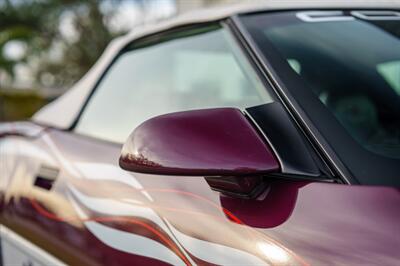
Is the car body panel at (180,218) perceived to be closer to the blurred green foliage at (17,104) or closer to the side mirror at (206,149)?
the side mirror at (206,149)

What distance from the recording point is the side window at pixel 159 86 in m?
1.78

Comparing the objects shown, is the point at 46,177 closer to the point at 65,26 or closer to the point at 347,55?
the point at 347,55

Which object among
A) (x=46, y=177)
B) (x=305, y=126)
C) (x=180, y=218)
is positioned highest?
(x=305, y=126)

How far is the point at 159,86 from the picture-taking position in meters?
1.94

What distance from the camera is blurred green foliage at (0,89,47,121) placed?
1402 centimetres

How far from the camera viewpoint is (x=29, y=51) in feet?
52.1

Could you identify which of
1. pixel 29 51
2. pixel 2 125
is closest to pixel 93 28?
pixel 29 51

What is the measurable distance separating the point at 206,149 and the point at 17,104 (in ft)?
46.0

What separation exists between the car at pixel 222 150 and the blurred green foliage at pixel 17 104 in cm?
1250

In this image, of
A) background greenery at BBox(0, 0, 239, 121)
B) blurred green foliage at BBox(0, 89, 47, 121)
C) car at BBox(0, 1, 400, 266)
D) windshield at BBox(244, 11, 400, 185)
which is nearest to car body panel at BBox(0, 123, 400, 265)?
car at BBox(0, 1, 400, 266)

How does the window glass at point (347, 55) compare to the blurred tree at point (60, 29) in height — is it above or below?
above

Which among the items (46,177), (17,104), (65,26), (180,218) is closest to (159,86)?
(46,177)

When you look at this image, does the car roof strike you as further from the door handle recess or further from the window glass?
the door handle recess

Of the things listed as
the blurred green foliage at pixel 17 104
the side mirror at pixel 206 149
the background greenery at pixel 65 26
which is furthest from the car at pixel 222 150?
the background greenery at pixel 65 26
